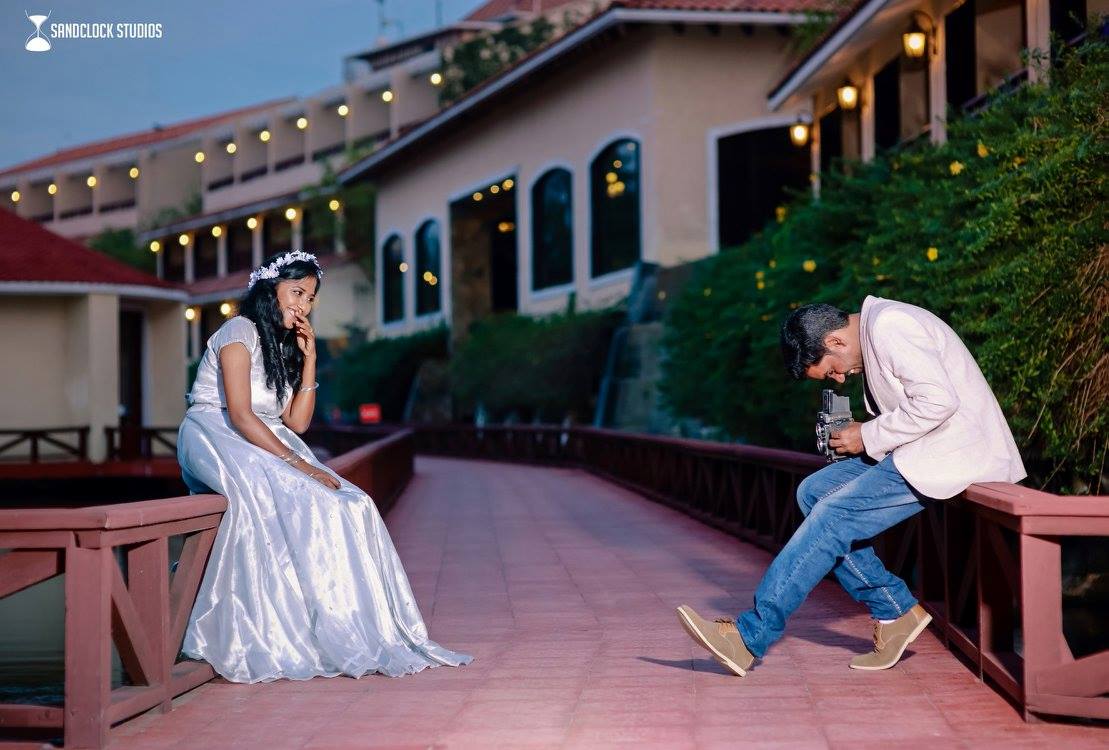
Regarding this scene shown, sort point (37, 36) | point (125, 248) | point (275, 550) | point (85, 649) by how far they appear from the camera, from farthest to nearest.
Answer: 1. point (125, 248)
2. point (37, 36)
3. point (275, 550)
4. point (85, 649)

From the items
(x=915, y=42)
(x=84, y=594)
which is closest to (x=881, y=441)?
(x=84, y=594)

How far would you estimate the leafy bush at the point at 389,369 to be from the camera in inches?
1516

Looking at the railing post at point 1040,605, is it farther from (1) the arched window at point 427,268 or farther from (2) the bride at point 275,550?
(1) the arched window at point 427,268

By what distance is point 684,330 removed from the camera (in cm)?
2022

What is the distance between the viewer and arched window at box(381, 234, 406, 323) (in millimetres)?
41688

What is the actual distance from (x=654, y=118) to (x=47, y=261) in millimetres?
11446

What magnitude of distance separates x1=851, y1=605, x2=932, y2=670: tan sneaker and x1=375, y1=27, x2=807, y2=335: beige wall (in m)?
20.6

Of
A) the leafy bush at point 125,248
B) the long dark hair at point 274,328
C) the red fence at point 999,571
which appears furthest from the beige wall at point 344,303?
the long dark hair at point 274,328

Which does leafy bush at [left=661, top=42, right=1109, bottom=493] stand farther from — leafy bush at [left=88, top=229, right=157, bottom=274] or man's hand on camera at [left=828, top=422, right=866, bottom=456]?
leafy bush at [left=88, top=229, right=157, bottom=274]

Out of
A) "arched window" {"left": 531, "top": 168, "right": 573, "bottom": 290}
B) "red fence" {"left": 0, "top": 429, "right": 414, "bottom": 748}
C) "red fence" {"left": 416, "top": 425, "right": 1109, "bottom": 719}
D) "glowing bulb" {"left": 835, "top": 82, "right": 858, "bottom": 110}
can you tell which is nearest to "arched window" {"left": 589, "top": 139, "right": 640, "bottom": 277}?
"arched window" {"left": 531, "top": 168, "right": 573, "bottom": 290}

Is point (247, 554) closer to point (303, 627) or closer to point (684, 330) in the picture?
point (303, 627)

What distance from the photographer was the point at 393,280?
4241cm

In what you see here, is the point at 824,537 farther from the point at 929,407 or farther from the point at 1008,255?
the point at 1008,255

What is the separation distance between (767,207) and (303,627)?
71.5 feet
